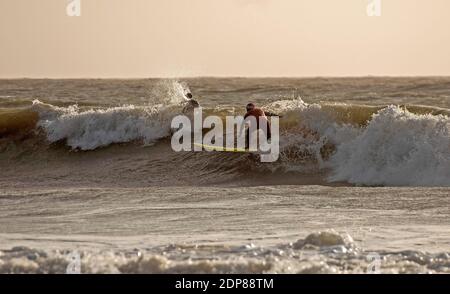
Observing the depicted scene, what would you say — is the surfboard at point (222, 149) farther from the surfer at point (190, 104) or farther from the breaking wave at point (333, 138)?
the surfer at point (190, 104)

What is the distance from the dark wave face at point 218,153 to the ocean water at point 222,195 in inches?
1.7

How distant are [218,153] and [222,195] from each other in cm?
699

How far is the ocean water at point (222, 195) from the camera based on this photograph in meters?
7.83

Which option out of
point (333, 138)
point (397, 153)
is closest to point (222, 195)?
point (397, 153)

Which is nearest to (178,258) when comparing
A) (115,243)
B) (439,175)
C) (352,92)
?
(115,243)

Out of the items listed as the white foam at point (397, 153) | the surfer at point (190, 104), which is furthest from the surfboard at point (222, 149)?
the surfer at point (190, 104)

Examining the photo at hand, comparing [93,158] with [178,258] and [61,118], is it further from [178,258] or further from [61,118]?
[178,258]

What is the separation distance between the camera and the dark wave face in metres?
17.2

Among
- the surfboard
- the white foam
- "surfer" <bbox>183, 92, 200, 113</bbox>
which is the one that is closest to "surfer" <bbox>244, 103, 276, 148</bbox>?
the surfboard

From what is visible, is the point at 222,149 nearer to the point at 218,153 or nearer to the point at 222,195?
the point at 218,153

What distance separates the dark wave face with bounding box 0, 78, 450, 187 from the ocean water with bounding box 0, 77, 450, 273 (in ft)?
0.14

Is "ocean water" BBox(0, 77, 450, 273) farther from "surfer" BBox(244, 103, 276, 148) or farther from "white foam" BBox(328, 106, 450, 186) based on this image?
"surfer" BBox(244, 103, 276, 148)

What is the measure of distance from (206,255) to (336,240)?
1.25 m

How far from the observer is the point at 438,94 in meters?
35.2
